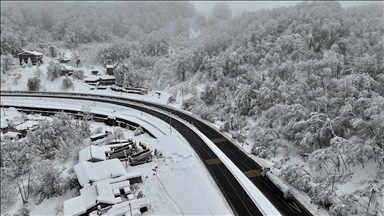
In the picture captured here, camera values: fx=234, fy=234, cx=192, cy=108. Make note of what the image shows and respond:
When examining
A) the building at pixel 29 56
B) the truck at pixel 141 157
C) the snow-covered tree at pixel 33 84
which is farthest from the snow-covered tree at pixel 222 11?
the truck at pixel 141 157

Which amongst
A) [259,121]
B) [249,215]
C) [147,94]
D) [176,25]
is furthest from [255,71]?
[176,25]

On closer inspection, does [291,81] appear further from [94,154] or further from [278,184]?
[94,154]

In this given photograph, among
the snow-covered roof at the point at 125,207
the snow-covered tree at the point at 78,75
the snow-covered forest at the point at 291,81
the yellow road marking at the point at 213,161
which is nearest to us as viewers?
the snow-covered roof at the point at 125,207

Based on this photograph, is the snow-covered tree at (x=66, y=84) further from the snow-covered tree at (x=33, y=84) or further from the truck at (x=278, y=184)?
the truck at (x=278, y=184)

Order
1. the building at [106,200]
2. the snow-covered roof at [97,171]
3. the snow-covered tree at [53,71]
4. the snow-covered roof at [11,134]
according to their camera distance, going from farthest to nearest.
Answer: the snow-covered tree at [53,71]
the snow-covered roof at [11,134]
the snow-covered roof at [97,171]
the building at [106,200]

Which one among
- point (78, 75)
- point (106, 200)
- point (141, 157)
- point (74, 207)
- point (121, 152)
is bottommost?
point (74, 207)

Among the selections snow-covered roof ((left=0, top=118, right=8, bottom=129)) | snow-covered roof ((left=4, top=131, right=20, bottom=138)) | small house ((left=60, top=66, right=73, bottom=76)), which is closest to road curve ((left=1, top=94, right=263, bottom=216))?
snow-covered roof ((left=4, top=131, right=20, bottom=138))

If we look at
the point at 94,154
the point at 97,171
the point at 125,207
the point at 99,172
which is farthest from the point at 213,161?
the point at 94,154

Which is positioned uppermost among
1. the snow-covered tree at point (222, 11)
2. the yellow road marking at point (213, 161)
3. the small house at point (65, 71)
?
the snow-covered tree at point (222, 11)
